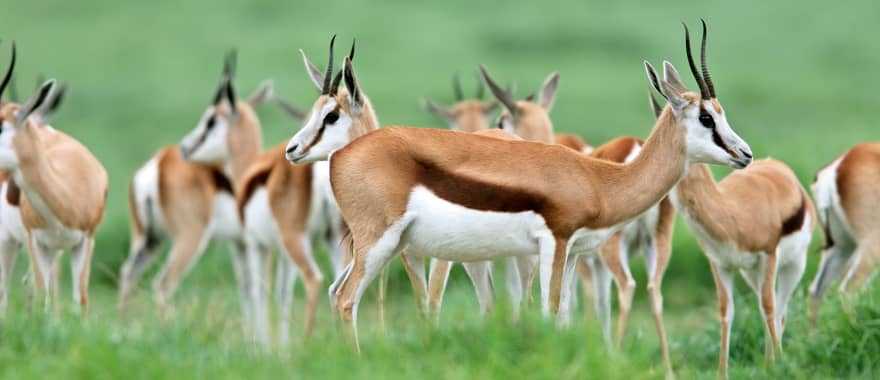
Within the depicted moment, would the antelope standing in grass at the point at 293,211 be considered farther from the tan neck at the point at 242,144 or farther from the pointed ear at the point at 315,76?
the pointed ear at the point at 315,76

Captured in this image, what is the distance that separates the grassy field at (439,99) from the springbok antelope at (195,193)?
303 millimetres

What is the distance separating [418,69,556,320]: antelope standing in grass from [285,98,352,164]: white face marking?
0.90m

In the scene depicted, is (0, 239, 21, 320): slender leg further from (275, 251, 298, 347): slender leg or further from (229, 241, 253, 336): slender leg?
(229, 241, 253, 336): slender leg

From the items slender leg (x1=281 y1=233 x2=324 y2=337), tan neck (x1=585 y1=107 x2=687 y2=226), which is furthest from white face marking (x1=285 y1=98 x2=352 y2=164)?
slender leg (x1=281 y1=233 x2=324 y2=337)

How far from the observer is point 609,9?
85.3 feet

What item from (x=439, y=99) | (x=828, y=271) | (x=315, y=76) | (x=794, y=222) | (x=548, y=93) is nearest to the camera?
(x=315, y=76)

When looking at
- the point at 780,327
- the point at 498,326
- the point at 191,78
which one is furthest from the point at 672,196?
the point at 191,78

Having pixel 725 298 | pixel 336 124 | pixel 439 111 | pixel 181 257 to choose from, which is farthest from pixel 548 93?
pixel 336 124

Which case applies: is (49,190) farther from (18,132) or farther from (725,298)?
(725,298)

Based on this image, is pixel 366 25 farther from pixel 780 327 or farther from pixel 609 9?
pixel 780 327

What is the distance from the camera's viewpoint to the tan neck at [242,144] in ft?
38.4

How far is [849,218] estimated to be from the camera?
9.30 meters

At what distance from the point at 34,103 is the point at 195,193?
13.1ft

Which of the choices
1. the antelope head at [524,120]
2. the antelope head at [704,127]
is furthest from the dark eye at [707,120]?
the antelope head at [524,120]
